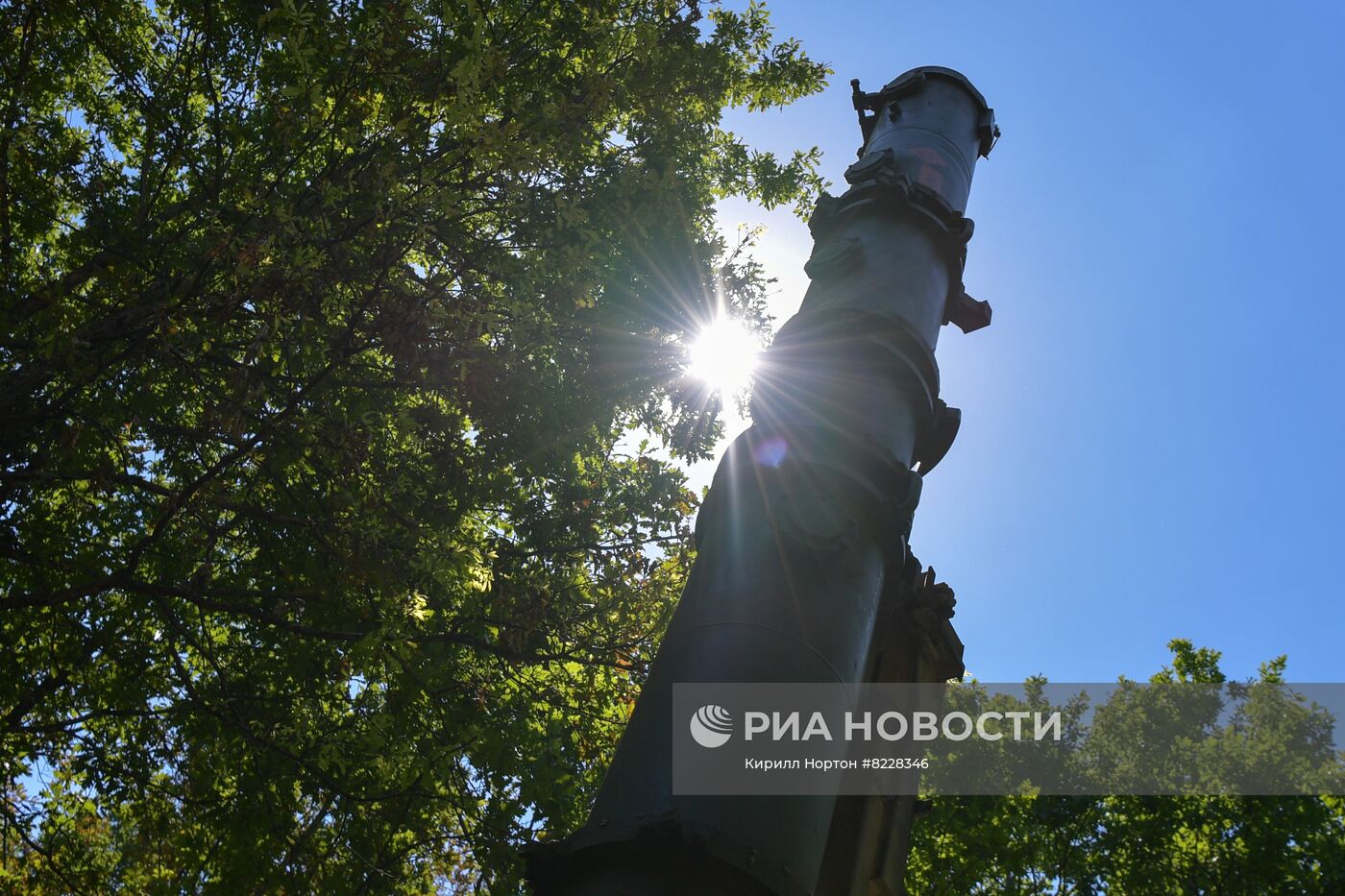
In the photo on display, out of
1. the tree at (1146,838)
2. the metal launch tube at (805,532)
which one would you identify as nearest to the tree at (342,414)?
the metal launch tube at (805,532)

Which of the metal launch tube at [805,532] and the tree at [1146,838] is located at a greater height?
the tree at [1146,838]

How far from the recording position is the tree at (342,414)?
5.23 meters

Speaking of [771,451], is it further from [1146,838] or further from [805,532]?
[1146,838]

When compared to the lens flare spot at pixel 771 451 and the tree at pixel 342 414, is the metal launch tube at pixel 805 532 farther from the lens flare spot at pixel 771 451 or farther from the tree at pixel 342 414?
the tree at pixel 342 414

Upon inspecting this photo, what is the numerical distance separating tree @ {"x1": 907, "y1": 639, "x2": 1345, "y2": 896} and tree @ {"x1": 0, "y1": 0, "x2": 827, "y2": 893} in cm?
843

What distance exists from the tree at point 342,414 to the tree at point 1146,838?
8428mm

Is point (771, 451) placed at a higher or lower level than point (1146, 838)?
lower

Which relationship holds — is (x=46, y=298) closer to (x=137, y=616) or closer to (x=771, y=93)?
(x=137, y=616)

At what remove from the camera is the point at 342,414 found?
6.81 metres

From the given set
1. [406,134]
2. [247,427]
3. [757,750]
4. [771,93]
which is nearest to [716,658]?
[757,750]

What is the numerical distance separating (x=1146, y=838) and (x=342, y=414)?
1520cm

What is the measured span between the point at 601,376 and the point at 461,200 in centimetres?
196

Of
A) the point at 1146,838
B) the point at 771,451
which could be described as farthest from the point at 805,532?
the point at 1146,838

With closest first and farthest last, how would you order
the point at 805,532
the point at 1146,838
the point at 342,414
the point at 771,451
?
the point at 805,532
the point at 771,451
the point at 342,414
the point at 1146,838
